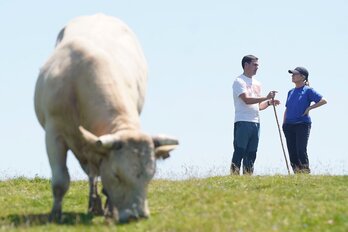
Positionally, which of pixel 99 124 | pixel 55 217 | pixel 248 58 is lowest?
pixel 55 217

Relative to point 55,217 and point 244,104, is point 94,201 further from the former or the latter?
point 244,104

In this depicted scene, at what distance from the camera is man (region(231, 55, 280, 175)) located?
2105cm

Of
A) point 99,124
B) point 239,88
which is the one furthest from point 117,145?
point 239,88

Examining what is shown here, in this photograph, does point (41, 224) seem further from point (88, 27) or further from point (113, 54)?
point (88, 27)

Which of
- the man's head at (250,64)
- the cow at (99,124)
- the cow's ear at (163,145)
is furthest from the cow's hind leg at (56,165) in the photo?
the man's head at (250,64)

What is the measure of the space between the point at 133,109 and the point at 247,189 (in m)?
4.93

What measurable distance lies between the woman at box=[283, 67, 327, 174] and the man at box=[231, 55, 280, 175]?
767 millimetres

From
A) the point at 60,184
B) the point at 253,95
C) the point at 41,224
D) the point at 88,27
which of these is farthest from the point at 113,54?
the point at 253,95

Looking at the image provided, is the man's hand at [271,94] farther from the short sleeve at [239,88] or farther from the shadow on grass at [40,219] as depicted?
the shadow on grass at [40,219]

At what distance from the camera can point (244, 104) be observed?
69.6ft

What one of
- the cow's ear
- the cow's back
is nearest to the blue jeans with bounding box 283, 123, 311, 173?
the cow's back

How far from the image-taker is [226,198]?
554 inches

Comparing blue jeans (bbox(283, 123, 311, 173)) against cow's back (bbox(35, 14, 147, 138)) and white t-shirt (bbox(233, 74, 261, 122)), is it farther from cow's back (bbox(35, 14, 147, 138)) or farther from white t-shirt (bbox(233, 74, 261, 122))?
cow's back (bbox(35, 14, 147, 138))

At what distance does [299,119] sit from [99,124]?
10.0m
